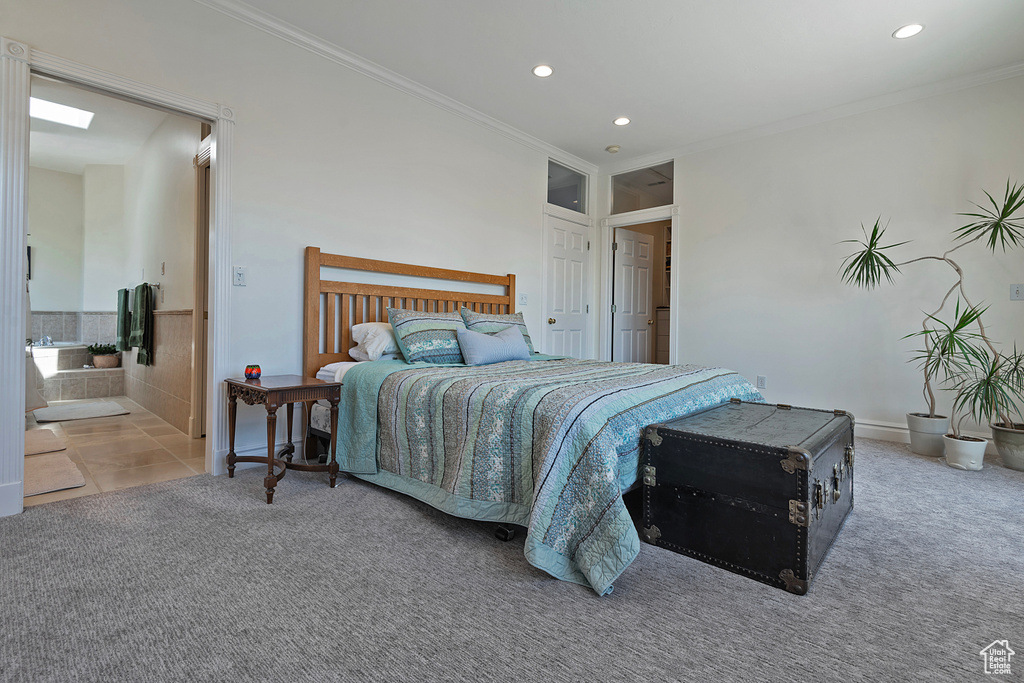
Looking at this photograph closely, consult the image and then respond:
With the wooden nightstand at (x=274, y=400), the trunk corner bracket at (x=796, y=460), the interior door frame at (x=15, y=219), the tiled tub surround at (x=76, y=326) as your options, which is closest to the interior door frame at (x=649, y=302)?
the wooden nightstand at (x=274, y=400)

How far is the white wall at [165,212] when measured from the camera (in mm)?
3893

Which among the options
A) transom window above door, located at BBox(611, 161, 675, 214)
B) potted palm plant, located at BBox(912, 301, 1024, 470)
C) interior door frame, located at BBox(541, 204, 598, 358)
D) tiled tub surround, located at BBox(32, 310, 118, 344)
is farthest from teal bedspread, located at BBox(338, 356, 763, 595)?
tiled tub surround, located at BBox(32, 310, 118, 344)

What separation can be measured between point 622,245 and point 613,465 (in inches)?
170

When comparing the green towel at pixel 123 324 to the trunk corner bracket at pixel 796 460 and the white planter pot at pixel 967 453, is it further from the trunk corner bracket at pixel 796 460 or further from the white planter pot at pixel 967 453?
the white planter pot at pixel 967 453

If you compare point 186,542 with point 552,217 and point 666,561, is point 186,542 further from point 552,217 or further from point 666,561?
point 552,217

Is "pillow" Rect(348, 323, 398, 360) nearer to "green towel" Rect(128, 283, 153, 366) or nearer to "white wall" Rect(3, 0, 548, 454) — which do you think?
"white wall" Rect(3, 0, 548, 454)

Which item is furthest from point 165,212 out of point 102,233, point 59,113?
point 102,233

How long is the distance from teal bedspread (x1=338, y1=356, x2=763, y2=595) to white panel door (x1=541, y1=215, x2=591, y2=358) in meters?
2.28

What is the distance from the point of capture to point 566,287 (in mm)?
5234

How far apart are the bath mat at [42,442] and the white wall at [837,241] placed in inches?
196

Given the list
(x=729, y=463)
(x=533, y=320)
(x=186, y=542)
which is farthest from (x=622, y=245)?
(x=186, y=542)

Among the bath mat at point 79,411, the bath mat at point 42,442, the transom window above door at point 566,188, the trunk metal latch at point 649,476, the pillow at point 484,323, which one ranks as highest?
the transom window above door at point 566,188

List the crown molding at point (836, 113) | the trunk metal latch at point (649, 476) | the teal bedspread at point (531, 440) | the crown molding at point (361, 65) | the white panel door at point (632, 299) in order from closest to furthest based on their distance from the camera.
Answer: the teal bedspread at point (531, 440) < the trunk metal latch at point (649, 476) < the crown molding at point (361, 65) < the crown molding at point (836, 113) < the white panel door at point (632, 299)

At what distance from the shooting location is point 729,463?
1.67 meters
